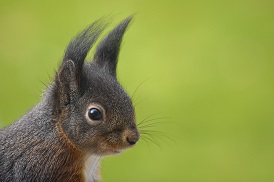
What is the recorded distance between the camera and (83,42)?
1460 millimetres

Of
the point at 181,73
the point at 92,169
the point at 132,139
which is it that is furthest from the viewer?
the point at 181,73

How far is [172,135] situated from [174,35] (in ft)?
1.51

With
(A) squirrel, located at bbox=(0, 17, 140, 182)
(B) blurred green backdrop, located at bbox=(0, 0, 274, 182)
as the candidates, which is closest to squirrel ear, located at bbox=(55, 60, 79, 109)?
(A) squirrel, located at bbox=(0, 17, 140, 182)


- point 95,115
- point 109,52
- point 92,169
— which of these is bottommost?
point 92,169

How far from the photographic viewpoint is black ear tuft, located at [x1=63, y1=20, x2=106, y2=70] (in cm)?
146

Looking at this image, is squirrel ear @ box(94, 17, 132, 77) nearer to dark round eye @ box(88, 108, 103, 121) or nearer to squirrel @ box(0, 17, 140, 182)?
squirrel @ box(0, 17, 140, 182)

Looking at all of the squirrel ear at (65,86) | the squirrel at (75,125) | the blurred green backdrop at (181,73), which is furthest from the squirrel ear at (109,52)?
the blurred green backdrop at (181,73)

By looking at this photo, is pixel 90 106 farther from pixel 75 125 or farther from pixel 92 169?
pixel 92 169

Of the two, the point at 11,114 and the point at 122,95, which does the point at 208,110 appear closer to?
the point at 11,114

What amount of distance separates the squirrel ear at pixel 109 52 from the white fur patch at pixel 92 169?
0.66 feet

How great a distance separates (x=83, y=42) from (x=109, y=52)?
0.12m

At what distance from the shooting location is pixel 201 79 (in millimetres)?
2824

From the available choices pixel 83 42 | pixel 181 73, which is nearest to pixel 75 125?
pixel 83 42

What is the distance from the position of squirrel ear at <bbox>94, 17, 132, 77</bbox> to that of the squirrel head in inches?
2.5
